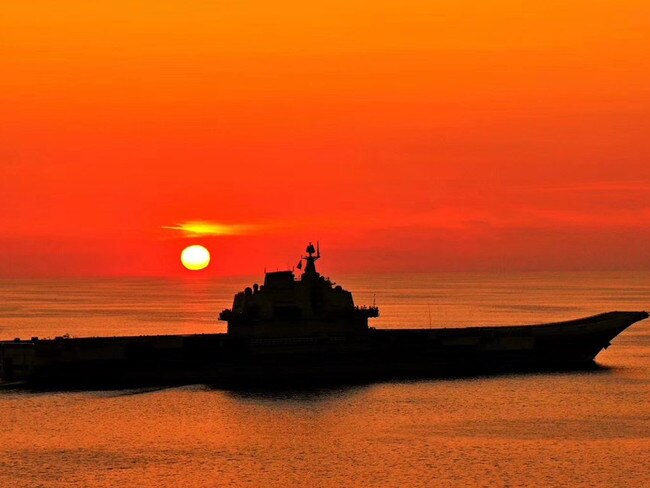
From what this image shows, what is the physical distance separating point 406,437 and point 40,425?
17.7 meters

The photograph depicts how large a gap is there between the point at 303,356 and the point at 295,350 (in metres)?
0.64

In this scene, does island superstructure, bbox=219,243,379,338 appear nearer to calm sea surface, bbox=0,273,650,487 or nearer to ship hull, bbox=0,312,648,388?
ship hull, bbox=0,312,648,388

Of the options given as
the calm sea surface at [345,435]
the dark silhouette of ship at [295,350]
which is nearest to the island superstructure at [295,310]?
the dark silhouette of ship at [295,350]

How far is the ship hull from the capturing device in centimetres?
6206

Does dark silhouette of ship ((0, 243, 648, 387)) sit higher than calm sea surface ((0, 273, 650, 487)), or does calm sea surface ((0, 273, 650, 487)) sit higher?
dark silhouette of ship ((0, 243, 648, 387))

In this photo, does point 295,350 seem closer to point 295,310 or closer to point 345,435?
point 295,310

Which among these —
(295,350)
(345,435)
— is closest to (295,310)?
(295,350)

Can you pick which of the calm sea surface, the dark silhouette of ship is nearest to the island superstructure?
the dark silhouette of ship

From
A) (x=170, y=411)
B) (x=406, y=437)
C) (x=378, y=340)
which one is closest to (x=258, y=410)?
(x=170, y=411)

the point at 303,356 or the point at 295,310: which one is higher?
the point at 295,310

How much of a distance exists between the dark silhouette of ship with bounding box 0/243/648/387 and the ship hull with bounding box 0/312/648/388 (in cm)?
6

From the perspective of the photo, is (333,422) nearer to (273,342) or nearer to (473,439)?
(473,439)

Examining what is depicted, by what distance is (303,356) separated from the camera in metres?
65.2

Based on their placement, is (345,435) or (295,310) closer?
(345,435)
